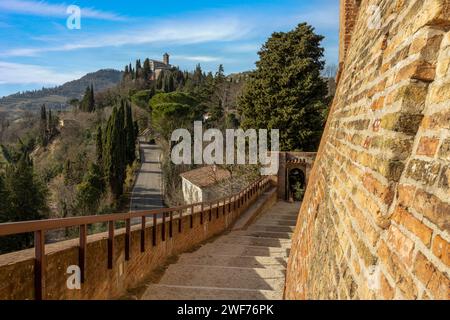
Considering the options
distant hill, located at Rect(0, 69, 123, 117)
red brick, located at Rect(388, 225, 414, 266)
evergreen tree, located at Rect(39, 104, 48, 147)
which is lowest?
red brick, located at Rect(388, 225, 414, 266)

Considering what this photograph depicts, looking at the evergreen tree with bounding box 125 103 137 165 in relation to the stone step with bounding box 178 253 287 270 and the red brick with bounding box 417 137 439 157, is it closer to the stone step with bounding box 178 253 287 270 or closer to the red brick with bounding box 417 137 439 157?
the stone step with bounding box 178 253 287 270

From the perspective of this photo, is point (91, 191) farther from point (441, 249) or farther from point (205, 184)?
point (441, 249)

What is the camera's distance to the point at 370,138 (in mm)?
2287

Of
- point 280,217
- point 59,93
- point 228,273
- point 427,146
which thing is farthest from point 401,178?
point 59,93

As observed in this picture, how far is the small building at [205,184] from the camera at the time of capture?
27.5 m

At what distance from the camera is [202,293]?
18.9ft

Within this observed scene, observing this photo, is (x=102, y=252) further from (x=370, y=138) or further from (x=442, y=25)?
(x=442, y=25)

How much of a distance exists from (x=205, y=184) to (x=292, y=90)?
10.2 metres

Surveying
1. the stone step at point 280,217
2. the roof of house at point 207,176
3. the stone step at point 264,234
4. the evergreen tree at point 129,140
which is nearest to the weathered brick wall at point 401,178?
the stone step at point 264,234

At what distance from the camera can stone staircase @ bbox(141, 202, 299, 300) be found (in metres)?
5.78

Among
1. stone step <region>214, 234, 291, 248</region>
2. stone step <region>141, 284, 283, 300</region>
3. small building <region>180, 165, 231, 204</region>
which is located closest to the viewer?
stone step <region>141, 284, 283, 300</region>

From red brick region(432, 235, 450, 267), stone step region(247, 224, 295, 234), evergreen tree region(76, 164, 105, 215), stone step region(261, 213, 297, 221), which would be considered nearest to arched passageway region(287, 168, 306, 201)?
stone step region(261, 213, 297, 221)

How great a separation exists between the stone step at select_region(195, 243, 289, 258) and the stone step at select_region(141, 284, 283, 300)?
2975 millimetres
